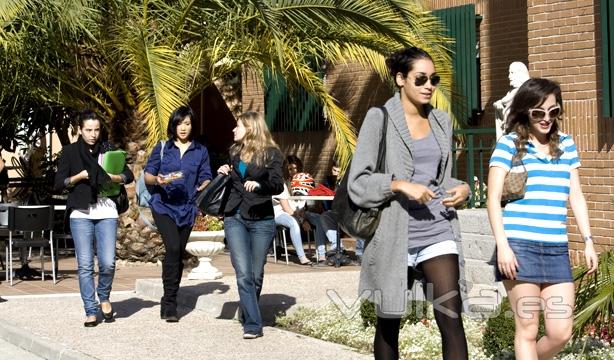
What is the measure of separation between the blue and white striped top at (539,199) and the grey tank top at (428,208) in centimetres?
32

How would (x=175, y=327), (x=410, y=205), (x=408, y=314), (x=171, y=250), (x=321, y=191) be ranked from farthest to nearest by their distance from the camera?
(x=321, y=191), (x=171, y=250), (x=175, y=327), (x=408, y=314), (x=410, y=205)

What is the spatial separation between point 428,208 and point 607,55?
20.6 ft

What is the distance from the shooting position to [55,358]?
9445 millimetres

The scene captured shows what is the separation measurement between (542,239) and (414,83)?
3.55ft

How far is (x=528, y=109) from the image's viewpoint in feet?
20.9

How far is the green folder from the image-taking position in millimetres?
10874

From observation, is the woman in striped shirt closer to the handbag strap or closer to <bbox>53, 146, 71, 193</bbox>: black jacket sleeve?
the handbag strap

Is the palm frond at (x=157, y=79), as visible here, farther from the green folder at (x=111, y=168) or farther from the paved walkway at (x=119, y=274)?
the green folder at (x=111, y=168)

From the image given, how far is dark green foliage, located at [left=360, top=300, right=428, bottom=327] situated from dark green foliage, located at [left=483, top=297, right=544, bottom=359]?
1.39 metres

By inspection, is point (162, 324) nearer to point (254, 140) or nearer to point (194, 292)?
point (194, 292)

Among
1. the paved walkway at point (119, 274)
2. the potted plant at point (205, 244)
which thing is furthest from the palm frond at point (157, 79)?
the paved walkway at point (119, 274)

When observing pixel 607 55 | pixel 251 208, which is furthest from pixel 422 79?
pixel 607 55

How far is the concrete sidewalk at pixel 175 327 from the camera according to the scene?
9.22 m

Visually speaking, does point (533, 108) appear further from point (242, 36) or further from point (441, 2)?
point (441, 2)
